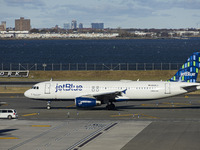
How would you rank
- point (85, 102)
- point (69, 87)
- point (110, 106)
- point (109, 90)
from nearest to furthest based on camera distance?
point (85, 102), point (69, 87), point (109, 90), point (110, 106)

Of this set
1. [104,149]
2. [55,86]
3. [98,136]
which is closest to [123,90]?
[55,86]

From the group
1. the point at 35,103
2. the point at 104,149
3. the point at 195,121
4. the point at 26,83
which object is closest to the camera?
the point at 104,149

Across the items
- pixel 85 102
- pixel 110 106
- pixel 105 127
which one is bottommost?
pixel 105 127

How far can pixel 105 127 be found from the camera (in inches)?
2122

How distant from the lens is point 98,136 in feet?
159

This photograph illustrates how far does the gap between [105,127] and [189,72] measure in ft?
72.3

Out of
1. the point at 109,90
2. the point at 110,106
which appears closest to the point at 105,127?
the point at 110,106

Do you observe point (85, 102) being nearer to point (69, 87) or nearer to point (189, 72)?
point (69, 87)

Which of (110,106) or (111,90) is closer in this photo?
(111,90)

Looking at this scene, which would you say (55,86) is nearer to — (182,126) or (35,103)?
(35,103)

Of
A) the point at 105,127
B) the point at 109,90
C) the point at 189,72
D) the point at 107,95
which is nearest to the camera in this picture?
the point at 105,127

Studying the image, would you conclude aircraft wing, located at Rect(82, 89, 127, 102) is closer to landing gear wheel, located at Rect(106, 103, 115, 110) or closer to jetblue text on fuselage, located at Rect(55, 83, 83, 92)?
landing gear wheel, located at Rect(106, 103, 115, 110)

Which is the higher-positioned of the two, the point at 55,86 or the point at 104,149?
the point at 55,86

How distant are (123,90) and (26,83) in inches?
1622
